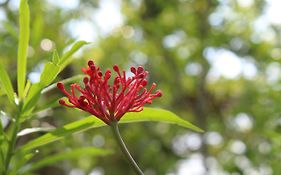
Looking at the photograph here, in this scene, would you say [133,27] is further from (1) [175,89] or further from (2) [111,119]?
(2) [111,119]

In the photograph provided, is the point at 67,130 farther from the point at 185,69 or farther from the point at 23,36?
the point at 185,69

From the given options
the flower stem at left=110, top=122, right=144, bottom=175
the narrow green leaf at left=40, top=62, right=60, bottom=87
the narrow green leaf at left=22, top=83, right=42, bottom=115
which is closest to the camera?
the flower stem at left=110, top=122, right=144, bottom=175

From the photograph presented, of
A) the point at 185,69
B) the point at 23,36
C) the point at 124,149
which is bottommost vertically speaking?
the point at 124,149

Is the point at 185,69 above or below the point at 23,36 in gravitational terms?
above

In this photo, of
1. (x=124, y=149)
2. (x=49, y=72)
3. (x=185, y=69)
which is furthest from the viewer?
(x=185, y=69)

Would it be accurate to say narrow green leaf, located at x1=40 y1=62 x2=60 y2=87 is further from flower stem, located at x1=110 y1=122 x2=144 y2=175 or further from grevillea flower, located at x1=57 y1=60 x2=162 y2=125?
flower stem, located at x1=110 y1=122 x2=144 y2=175

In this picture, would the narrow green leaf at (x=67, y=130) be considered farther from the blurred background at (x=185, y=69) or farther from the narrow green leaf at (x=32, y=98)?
the blurred background at (x=185, y=69)

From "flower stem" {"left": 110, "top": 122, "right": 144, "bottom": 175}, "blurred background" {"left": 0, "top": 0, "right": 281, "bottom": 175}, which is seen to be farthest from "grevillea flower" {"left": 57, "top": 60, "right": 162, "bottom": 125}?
"blurred background" {"left": 0, "top": 0, "right": 281, "bottom": 175}

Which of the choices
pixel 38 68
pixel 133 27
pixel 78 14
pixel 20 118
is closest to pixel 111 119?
pixel 20 118

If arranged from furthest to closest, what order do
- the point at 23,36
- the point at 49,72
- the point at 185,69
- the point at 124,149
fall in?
the point at 185,69
the point at 23,36
the point at 49,72
the point at 124,149

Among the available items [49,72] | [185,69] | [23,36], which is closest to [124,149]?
[49,72]

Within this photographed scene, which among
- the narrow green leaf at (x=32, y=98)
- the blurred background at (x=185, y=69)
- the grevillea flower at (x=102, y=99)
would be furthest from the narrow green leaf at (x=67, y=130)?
the blurred background at (x=185, y=69)
